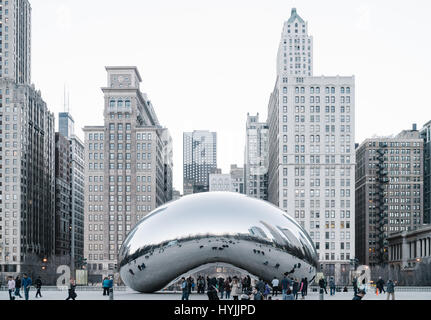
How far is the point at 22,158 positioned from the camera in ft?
424

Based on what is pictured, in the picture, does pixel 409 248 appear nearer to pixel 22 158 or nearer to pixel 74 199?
pixel 22 158

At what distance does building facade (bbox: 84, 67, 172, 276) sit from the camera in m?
130

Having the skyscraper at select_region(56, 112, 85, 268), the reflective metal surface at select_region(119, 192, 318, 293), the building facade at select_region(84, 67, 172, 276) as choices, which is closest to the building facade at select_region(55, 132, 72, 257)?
the skyscraper at select_region(56, 112, 85, 268)

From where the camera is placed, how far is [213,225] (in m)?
27.6

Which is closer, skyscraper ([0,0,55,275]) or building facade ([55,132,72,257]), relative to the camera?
skyscraper ([0,0,55,275])

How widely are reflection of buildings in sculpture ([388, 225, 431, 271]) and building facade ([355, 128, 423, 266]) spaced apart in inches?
480

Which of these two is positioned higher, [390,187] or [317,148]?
[317,148]

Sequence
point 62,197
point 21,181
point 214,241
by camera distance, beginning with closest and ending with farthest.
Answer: point 214,241 → point 21,181 → point 62,197

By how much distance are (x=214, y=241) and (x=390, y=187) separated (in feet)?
452

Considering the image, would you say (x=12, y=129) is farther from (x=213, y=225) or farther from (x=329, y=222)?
(x=213, y=225)

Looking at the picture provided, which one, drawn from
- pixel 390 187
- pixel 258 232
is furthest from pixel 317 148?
pixel 258 232

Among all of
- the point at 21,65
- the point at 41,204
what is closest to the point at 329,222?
the point at 41,204

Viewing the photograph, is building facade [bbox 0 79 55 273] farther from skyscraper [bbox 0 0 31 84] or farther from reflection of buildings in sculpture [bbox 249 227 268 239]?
reflection of buildings in sculpture [bbox 249 227 268 239]

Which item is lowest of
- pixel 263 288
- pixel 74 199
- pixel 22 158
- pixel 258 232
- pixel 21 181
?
pixel 74 199
